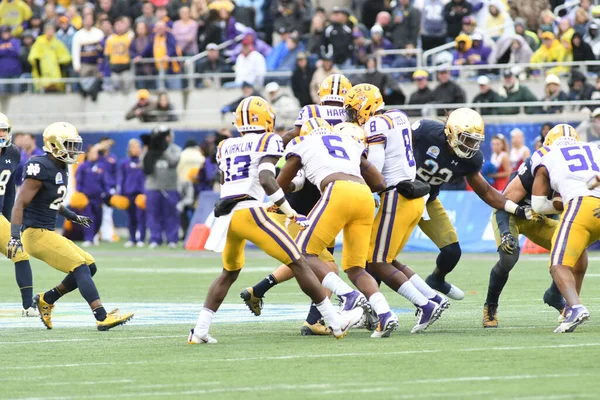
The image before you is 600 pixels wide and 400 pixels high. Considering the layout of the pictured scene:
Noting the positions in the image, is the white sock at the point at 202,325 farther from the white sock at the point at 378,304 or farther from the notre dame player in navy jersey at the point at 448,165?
the notre dame player in navy jersey at the point at 448,165

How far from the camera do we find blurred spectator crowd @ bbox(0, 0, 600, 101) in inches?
878

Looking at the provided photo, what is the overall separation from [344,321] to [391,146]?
151 cm

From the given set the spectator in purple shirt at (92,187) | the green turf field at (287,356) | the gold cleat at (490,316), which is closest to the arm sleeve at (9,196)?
the green turf field at (287,356)

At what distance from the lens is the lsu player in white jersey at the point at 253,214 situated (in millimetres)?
9367

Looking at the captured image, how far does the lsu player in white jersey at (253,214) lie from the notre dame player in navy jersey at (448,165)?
162 cm

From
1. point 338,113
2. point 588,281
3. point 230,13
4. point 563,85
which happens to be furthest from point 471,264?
point 230,13

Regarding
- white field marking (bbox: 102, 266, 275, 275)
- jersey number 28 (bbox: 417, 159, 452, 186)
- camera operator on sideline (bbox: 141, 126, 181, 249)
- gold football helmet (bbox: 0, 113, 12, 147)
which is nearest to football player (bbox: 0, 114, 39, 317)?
gold football helmet (bbox: 0, 113, 12, 147)

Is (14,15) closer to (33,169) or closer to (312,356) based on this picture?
(33,169)

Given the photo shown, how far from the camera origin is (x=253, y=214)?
9.39 metres

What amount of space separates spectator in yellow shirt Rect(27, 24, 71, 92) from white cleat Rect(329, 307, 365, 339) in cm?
1827

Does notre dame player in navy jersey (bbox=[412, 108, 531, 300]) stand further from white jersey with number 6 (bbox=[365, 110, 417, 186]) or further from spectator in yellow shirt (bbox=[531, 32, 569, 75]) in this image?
spectator in yellow shirt (bbox=[531, 32, 569, 75])

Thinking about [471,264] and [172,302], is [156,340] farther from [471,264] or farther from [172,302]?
[471,264]

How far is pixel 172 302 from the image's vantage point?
13312mm

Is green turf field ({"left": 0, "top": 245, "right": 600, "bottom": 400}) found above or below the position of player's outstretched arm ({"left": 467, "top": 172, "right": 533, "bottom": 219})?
below
